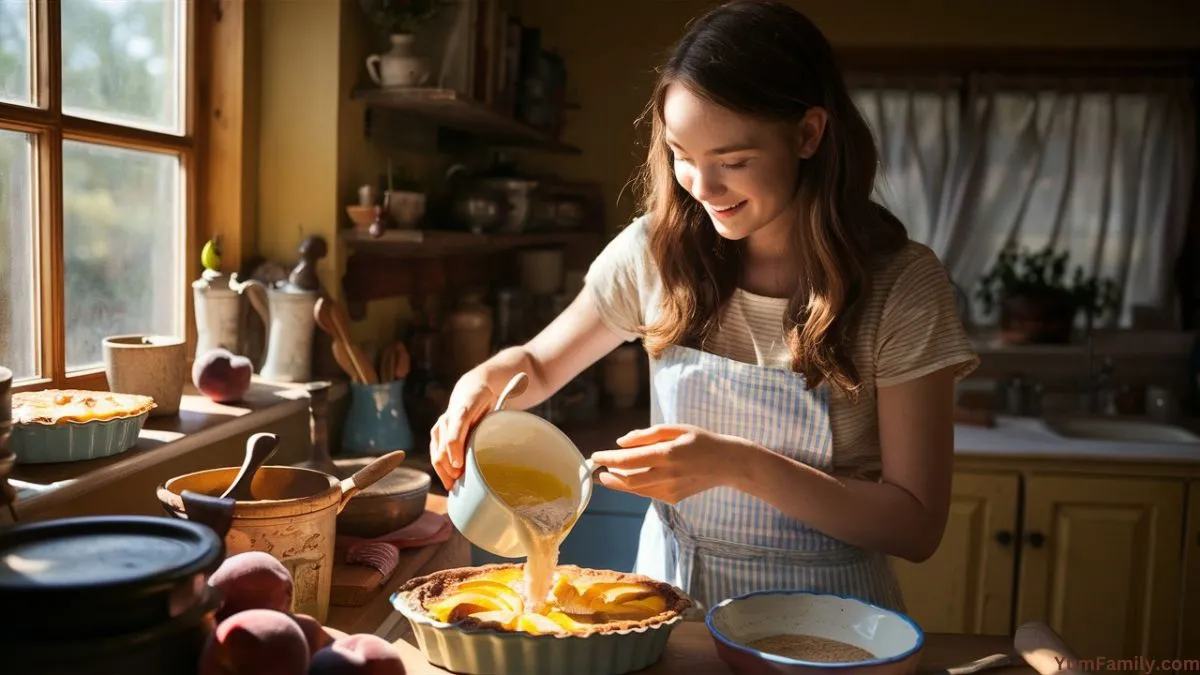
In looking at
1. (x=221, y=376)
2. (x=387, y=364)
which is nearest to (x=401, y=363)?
(x=387, y=364)

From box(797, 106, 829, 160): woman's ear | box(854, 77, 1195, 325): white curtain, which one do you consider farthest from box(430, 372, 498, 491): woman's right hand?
box(854, 77, 1195, 325): white curtain

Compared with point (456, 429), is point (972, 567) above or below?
below

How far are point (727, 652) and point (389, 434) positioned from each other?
1.38 metres

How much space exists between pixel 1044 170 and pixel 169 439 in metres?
3.08

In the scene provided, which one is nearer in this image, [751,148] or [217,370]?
[751,148]

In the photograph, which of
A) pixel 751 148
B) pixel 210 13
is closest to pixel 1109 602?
pixel 751 148

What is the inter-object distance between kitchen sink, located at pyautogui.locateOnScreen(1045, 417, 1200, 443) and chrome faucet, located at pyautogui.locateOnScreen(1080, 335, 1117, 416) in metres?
0.11

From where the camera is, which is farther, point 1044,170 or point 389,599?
point 1044,170

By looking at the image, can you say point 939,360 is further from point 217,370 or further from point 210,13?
point 210,13

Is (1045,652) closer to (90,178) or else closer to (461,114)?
(90,178)

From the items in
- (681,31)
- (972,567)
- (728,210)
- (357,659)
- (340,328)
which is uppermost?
(681,31)

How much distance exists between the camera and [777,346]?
62.3 inches

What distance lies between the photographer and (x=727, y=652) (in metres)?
1.15

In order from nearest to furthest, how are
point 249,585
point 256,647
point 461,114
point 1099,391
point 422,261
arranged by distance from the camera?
point 256,647
point 249,585
point 461,114
point 422,261
point 1099,391
